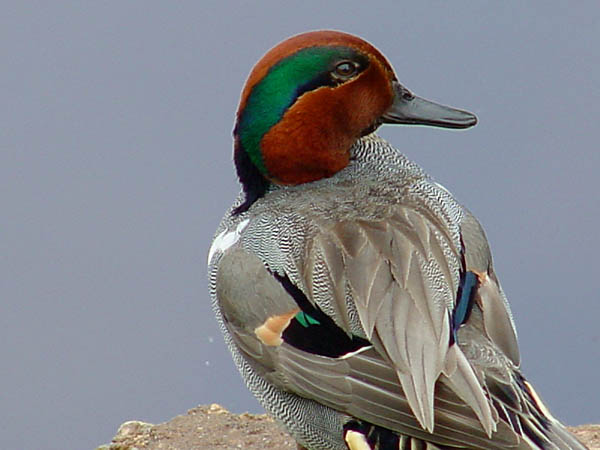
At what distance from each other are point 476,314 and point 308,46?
1.31 meters

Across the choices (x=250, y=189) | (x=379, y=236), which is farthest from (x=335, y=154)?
(x=379, y=236)

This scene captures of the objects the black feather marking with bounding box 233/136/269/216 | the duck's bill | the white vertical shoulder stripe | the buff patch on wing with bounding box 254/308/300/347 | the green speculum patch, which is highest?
the green speculum patch

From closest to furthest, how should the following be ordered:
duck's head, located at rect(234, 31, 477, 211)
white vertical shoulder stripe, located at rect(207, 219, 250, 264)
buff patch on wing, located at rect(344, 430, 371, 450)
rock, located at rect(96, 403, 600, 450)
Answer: buff patch on wing, located at rect(344, 430, 371, 450) → white vertical shoulder stripe, located at rect(207, 219, 250, 264) → duck's head, located at rect(234, 31, 477, 211) → rock, located at rect(96, 403, 600, 450)

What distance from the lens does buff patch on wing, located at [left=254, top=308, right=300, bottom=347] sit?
442 centimetres

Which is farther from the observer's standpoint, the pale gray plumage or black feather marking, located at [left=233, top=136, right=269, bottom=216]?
black feather marking, located at [left=233, top=136, right=269, bottom=216]

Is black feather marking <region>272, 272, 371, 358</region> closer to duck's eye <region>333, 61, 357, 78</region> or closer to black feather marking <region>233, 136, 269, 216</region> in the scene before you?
black feather marking <region>233, 136, 269, 216</region>

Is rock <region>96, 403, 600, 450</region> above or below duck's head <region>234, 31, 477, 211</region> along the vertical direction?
below

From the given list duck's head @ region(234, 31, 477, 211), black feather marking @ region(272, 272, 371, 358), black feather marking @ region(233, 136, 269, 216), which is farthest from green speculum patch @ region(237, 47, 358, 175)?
black feather marking @ region(272, 272, 371, 358)

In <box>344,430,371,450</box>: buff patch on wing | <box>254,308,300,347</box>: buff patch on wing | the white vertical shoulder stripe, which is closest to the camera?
<box>344,430,371,450</box>: buff patch on wing

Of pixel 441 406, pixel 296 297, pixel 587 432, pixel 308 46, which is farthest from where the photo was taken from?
pixel 587 432

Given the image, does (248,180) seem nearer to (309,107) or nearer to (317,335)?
(309,107)

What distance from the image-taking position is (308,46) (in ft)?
16.3

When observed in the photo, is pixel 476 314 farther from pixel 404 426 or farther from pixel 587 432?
pixel 587 432

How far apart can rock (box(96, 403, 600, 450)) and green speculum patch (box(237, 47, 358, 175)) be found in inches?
65.1
